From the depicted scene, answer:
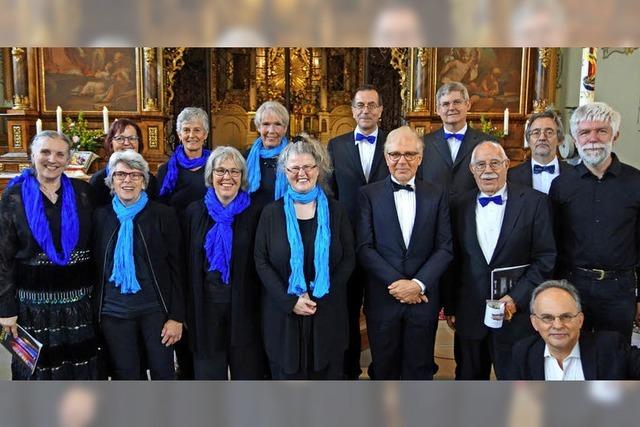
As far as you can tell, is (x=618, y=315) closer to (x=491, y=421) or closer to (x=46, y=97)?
(x=491, y=421)

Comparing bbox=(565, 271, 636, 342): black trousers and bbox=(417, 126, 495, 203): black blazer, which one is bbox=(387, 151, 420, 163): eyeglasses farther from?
bbox=(565, 271, 636, 342): black trousers

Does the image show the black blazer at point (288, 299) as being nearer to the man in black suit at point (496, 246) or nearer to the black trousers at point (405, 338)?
the black trousers at point (405, 338)

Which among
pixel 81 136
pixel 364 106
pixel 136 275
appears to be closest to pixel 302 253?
pixel 136 275

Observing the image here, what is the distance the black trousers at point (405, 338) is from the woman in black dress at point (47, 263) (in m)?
1.37

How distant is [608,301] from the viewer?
274 centimetres

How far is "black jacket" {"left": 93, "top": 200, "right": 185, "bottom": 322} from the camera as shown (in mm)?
2855

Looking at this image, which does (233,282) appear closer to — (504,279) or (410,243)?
(410,243)

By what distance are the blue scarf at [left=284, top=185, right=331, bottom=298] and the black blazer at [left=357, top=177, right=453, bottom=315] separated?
26 centimetres

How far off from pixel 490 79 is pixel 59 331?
25.4 feet

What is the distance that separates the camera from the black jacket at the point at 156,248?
2.86 metres

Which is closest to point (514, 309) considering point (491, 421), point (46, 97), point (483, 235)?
point (483, 235)

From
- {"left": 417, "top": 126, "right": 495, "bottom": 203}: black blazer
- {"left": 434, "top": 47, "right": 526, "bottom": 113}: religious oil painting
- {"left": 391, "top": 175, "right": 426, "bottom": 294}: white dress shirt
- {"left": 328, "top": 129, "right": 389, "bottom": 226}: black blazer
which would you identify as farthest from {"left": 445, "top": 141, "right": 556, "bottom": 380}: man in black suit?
{"left": 434, "top": 47, "right": 526, "bottom": 113}: religious oil painting

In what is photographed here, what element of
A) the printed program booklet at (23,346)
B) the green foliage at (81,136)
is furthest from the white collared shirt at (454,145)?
the green foliage at (81,136)

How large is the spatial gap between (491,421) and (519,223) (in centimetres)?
266
